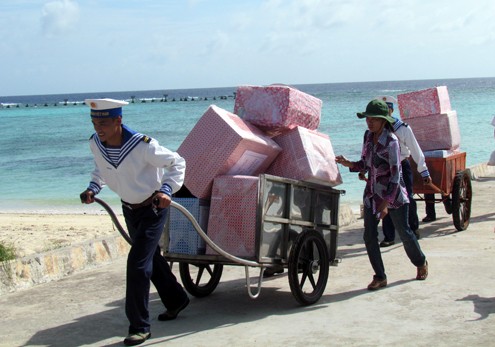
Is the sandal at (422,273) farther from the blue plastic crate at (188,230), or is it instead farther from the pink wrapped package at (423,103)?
the pink wrapped package at (423,103)

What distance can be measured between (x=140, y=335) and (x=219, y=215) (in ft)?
3.82

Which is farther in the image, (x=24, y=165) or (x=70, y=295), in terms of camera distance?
(x=24, y=165)

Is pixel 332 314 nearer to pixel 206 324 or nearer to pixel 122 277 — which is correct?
pixel 206 324

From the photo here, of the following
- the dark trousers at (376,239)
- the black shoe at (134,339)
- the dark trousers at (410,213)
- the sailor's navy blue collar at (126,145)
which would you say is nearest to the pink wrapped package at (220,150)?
the sailor's navy blue collar at (126,145)

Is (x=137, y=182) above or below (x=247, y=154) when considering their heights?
below

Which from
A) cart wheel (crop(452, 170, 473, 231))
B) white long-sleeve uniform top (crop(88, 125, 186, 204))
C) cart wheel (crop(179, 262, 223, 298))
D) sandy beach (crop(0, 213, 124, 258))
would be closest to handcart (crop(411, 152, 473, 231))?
cart wheel (crop(452, 170, 473, 231))

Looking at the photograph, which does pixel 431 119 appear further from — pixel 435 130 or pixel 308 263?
pixel 308 263

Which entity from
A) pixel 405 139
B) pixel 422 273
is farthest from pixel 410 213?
pixel 422 273

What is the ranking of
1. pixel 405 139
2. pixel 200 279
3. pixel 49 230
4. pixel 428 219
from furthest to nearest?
pixel 49 230, pixel 428 219, pixel 405 139, pixel 200 279

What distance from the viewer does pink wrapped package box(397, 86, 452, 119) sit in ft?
32.8

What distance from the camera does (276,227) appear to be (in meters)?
6.41

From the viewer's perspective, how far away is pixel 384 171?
7.07m

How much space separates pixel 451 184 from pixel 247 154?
15.1 feet

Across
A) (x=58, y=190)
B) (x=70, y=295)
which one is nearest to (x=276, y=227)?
(x=70, y=295)
